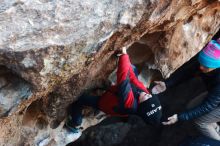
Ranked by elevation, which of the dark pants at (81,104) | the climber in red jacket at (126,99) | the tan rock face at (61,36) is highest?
the tan rock face at (61,36)

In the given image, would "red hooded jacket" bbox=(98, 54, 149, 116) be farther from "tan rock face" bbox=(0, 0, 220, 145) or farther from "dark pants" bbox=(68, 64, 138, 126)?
"tan rock face" bbox=(0, 0, 220, 145)

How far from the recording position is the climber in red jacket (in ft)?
10.5

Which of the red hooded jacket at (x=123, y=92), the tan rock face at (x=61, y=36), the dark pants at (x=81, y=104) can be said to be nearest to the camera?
the tan rock face at (x=61, y=36)

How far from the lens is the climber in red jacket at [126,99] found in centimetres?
319

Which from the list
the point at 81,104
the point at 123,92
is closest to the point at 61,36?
the point at 123,92

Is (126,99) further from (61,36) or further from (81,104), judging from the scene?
(61,36)

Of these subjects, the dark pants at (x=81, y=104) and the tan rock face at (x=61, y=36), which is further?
the dark pants at (x=81, y=104)

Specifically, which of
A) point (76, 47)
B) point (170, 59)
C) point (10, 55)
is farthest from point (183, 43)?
point (10, 55)

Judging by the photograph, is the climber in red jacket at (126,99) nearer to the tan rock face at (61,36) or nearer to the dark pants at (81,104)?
the dark pants at (81,104)

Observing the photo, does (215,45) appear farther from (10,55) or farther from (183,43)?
(10,55)

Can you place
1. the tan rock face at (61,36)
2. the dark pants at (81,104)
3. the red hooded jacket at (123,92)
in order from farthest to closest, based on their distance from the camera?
the dark pants at (81,104), the red hooded jacket at (123,92), the tan rock face at (61,36)

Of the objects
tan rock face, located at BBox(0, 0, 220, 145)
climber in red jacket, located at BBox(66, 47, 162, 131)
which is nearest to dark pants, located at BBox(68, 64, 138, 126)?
climber in red jacket, located at BBox(66, 47, 162, 131)

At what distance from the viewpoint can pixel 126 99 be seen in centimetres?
331

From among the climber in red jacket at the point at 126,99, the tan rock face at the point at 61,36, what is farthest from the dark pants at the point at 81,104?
the tan rock face at the point at 61,36
